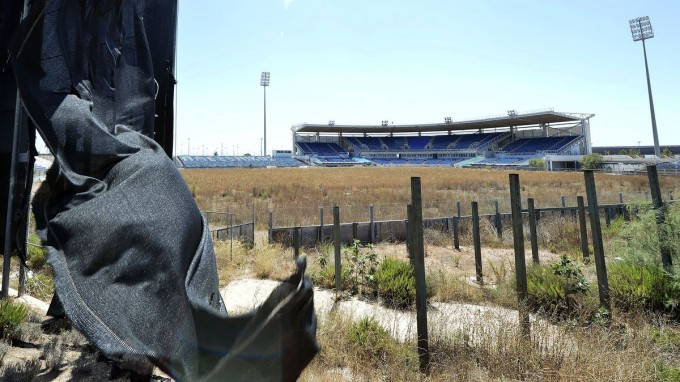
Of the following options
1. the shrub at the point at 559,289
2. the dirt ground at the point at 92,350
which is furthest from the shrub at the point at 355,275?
the shrub at the point at 559,289

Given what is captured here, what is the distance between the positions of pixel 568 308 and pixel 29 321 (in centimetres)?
810

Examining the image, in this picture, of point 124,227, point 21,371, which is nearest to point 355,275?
point 21,371

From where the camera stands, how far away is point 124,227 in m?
1.84

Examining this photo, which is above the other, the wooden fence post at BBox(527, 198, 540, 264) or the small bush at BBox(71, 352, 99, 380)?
the wooden fence post at BBox(527, 198, 540, 264)

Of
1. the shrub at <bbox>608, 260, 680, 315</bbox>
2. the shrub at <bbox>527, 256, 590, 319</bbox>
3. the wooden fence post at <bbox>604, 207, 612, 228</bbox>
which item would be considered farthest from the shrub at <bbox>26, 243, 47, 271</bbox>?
the wooden fence post at <bbox>604, 207, 612, 228</bbox>

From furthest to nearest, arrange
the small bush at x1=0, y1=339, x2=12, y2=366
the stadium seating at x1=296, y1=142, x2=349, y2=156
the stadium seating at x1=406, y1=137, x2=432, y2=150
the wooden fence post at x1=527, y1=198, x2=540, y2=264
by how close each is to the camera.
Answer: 1. the stadium seating at x1=406, y1=137, x2=432, y2=150
2. the stadium seating at x1=296, y1=142, x2=349, y2=156
3. the wooden fence post at x1=527, y1=198, x2=540, y2=264
4. the small bush at x1=0, y1=339, x2=12, y2=366

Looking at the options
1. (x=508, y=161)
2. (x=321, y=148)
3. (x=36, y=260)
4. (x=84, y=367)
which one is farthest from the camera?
(x=321, y=148)

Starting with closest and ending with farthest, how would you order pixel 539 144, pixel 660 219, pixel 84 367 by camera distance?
1. pixel 84 367
2. pixel 660 219
3. pixel 539 144

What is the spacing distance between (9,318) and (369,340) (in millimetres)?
4325

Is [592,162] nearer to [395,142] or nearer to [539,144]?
[539,144]

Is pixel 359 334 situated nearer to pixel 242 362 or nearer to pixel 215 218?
pixel 242 362

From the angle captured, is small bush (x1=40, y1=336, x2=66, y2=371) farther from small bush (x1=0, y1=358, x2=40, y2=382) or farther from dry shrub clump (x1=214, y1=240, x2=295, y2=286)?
dry shrub clump (x1=214, y1=240, x2=295, y2=286)

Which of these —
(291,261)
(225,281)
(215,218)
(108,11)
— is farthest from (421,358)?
(215,218)

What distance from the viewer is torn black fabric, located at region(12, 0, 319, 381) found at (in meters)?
1.19
